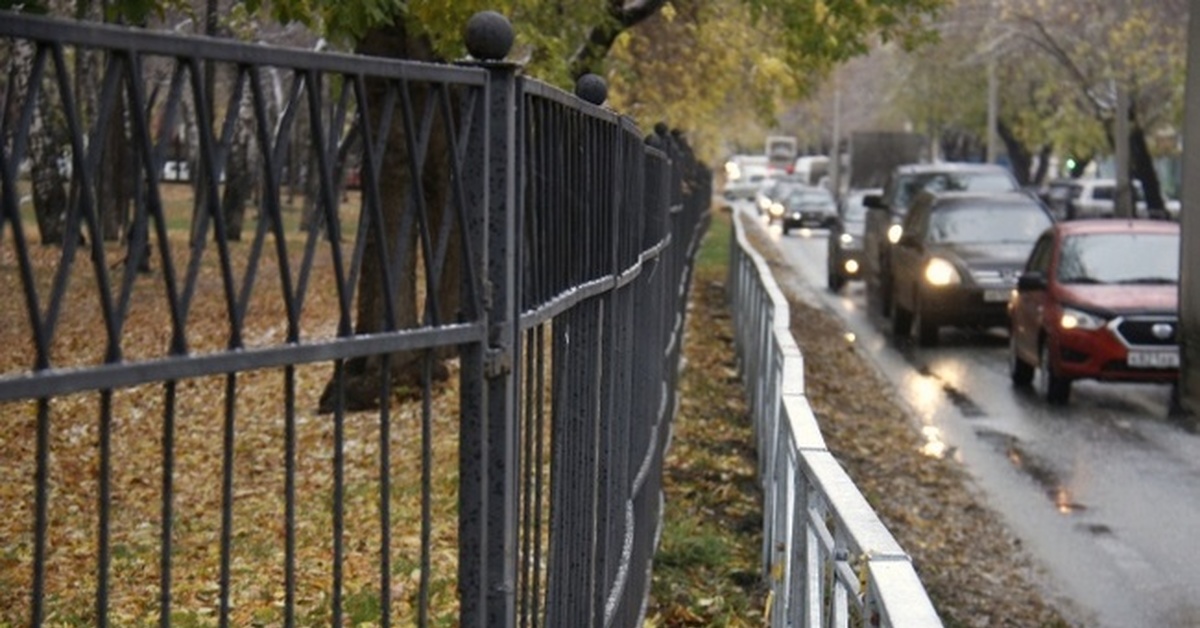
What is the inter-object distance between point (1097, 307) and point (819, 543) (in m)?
Result: 13.9

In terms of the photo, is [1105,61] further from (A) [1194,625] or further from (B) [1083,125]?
(A) [1194,625]

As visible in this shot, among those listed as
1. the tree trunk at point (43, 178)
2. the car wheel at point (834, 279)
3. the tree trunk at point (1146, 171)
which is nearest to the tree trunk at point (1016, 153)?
the tree trunk at point (1146, 171)

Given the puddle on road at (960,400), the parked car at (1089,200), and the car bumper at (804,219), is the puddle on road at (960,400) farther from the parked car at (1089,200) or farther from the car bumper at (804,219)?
the car bumper at (804,219)

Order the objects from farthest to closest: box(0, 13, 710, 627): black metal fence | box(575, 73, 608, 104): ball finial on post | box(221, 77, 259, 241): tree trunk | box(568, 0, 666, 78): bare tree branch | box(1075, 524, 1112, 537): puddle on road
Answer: box(568, 0, 666, 78): bare tree branch → box(1075, 524, 1112, 537): puddle on road → box(575, 73, 608, 104): ball finial on post → box(221, 77, 259, 241): tree trunk → box(0, 13, 710, 627): black metal fence

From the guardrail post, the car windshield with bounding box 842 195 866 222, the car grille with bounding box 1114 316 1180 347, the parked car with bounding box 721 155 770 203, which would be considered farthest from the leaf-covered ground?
the parked car with bounding box 721 155 770 203

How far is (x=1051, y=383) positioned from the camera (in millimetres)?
19266

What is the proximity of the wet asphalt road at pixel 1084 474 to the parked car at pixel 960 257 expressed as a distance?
27.4 inches

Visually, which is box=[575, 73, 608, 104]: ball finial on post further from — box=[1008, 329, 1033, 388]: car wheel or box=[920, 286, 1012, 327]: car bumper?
box=[920, 286, 1012, 327]: car bumper

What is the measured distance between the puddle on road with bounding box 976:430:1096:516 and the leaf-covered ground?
442 millimetres

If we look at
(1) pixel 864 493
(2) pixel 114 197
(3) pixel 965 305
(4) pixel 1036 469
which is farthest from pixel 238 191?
(3) pixel 965 305

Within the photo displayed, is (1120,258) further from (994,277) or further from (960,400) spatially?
(994,277)

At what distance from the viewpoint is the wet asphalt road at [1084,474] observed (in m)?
10.9

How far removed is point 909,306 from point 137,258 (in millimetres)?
24298

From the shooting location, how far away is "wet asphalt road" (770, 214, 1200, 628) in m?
10.9
